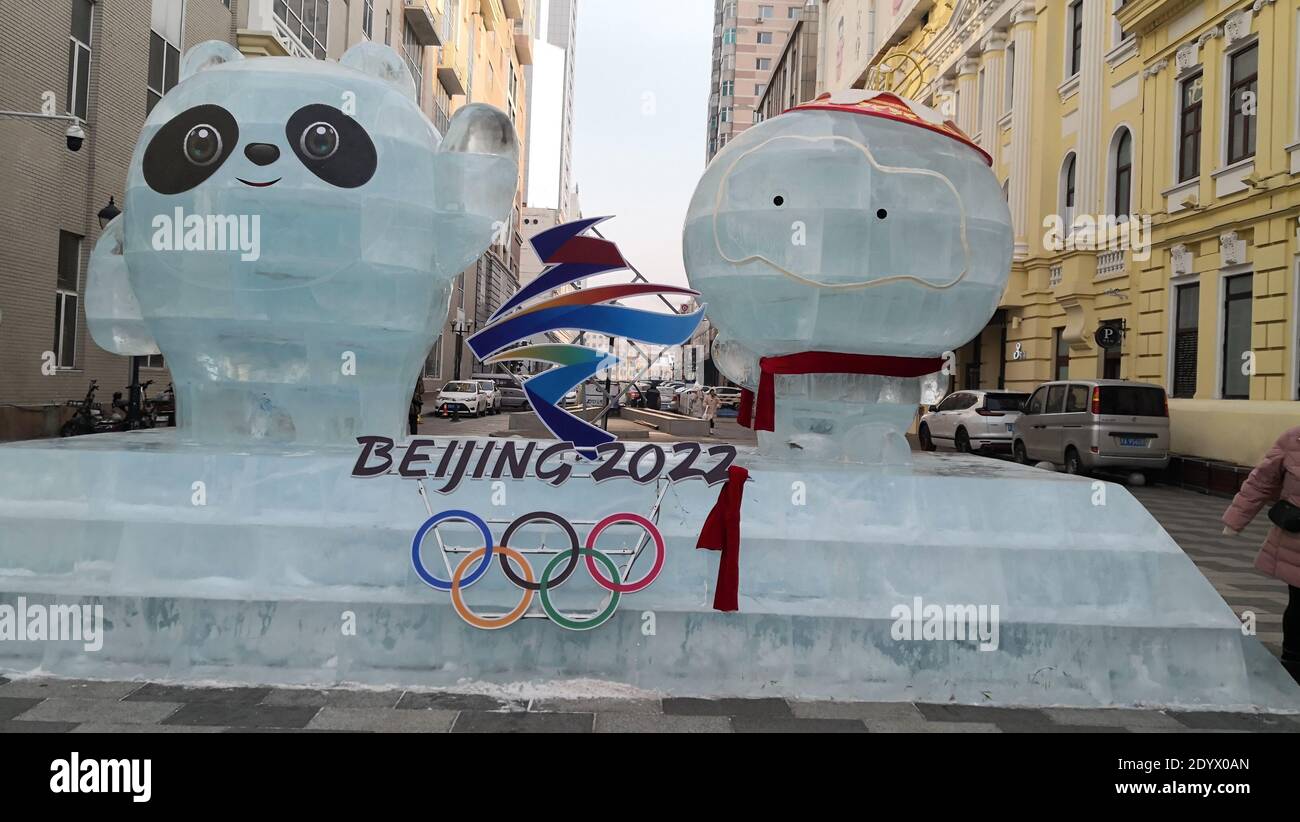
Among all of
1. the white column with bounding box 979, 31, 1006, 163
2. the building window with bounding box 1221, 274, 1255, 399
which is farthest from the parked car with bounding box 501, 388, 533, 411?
the building window with bounding box 1221, 274, 1255, 399

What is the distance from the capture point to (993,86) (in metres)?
24.5

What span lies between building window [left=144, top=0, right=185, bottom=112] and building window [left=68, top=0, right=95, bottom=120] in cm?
167

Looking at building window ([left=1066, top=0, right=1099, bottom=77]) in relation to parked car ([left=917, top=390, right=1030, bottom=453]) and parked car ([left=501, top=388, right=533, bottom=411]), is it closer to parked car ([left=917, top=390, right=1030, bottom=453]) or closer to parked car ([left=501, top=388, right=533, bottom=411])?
parked car ([left=917, top=390, right=1030, bottom=453])

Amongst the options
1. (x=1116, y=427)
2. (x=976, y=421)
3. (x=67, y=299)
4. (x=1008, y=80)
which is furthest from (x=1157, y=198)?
(x=67, y=299)

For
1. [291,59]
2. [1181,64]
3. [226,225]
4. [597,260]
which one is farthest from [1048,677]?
[1181,64]

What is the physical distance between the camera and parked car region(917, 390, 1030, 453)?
17.8m

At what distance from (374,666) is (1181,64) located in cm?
1734

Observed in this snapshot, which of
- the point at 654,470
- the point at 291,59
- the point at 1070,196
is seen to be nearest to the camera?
the point at 654,470

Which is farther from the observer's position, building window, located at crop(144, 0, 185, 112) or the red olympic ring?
building window, located at crop(144, 0, 185, 112)

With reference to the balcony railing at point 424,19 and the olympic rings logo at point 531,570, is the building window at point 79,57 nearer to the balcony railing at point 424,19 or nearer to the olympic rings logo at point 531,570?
the olympic rings logo at point 531,570

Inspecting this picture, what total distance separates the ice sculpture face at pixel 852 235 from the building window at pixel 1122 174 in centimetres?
1525

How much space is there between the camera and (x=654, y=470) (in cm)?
481

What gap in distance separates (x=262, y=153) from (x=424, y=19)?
30.1m
